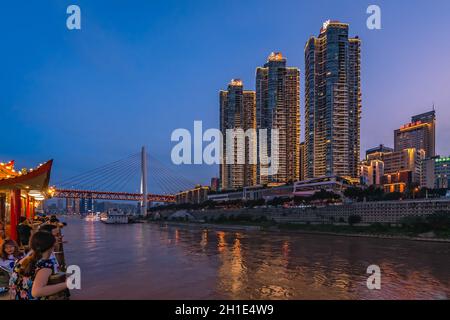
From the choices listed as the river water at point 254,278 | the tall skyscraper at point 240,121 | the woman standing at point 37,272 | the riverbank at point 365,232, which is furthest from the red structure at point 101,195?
the woman standing at point 37,272

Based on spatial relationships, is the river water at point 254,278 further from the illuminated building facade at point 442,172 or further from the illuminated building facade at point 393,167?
the illuminated building facade at point 442,172

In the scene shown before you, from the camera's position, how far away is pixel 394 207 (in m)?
52.1

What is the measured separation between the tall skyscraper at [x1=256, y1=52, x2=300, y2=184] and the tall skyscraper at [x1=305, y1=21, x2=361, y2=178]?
16487 mm

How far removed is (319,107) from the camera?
Result: 383 feet

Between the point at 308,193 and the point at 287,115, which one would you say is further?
the point at 287,115

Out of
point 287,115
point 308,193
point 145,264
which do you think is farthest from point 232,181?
point 145,264

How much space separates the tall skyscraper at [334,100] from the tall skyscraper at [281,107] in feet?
54.1

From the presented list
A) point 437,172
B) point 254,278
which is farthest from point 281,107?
point 254,278

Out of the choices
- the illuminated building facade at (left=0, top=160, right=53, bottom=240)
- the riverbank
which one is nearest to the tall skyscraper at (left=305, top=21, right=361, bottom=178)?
the riverbank

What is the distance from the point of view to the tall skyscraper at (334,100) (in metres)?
112

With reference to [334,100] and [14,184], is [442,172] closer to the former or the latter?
[334,100]

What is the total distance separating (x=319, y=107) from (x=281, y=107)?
914 inches
